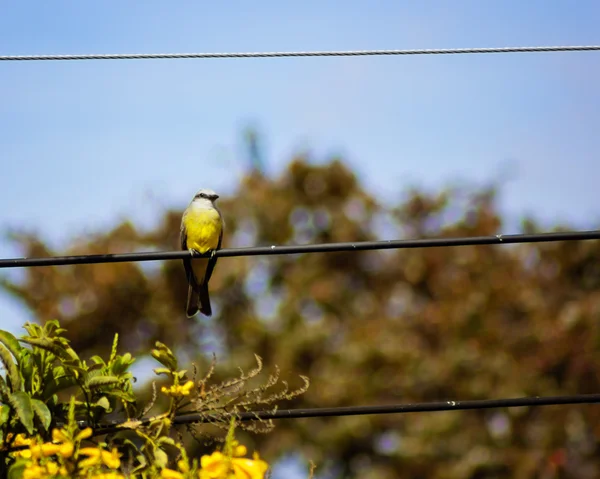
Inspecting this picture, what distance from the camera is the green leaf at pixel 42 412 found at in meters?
3.19

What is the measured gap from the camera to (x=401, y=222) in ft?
66.2

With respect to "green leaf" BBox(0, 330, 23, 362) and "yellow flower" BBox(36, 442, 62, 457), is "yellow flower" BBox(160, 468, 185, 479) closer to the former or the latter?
"yellow flower" BBox(36, 442, 62, 457)

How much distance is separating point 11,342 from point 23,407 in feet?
0.92

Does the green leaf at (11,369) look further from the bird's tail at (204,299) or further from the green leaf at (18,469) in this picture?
the bird's tail at (204,299)

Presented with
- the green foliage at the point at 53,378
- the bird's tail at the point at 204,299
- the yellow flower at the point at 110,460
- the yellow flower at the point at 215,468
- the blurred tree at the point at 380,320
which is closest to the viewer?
the yellow flower at the point at 215,468

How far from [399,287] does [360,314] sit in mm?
1039

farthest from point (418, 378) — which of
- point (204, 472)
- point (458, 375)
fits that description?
point (204, 472)

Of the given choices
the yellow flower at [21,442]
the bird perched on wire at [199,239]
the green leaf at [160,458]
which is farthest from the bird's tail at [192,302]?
the green leaf at [160,458]

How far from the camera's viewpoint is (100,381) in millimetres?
3355

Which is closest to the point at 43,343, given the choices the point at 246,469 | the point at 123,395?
the point at 123,395

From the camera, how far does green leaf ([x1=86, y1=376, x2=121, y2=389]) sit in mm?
3342

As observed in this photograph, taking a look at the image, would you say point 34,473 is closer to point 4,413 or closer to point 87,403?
point 4,413

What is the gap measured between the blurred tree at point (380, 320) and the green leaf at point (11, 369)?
1438 centimetres

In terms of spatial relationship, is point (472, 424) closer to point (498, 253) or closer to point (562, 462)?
point (562, 462)
